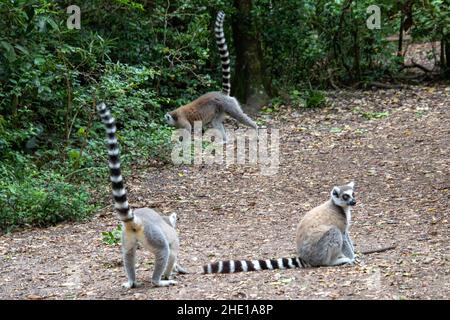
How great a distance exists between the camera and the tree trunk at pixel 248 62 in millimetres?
14195

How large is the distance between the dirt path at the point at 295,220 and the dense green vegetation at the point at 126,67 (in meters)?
0.67

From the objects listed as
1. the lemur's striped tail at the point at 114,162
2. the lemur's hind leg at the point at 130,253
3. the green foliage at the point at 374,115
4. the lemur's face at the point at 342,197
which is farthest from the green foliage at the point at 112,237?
the green foliage at the point at 374,115

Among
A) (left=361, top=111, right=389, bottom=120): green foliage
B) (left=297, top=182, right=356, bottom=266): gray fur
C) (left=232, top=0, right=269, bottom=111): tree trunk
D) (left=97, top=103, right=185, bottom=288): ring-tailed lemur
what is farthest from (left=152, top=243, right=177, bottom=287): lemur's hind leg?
(left=232, top=0, right=269, bottom=111): tree trunk

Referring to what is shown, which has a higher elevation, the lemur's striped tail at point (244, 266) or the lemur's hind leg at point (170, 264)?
the lemur's hind leg at point (170, 264)

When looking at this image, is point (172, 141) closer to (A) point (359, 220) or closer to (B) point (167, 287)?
(A) point (359, 220)

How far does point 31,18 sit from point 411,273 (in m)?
4.58

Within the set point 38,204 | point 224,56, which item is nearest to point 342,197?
point 38,204

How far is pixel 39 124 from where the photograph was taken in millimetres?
11508

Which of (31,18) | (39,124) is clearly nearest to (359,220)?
(31,18)

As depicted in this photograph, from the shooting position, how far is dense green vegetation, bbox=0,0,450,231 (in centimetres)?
868

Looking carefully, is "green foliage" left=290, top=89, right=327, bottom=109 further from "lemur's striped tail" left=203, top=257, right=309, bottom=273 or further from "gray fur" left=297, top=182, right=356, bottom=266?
"lemur's striped tail" left=203, top=257, right=309, bottom=273

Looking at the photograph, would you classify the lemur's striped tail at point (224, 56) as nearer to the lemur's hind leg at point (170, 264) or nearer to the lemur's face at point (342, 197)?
the lemur's face at point (342, 197)

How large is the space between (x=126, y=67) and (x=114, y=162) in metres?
4.85

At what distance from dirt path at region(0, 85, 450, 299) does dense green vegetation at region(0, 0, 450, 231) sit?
674 millimetres
